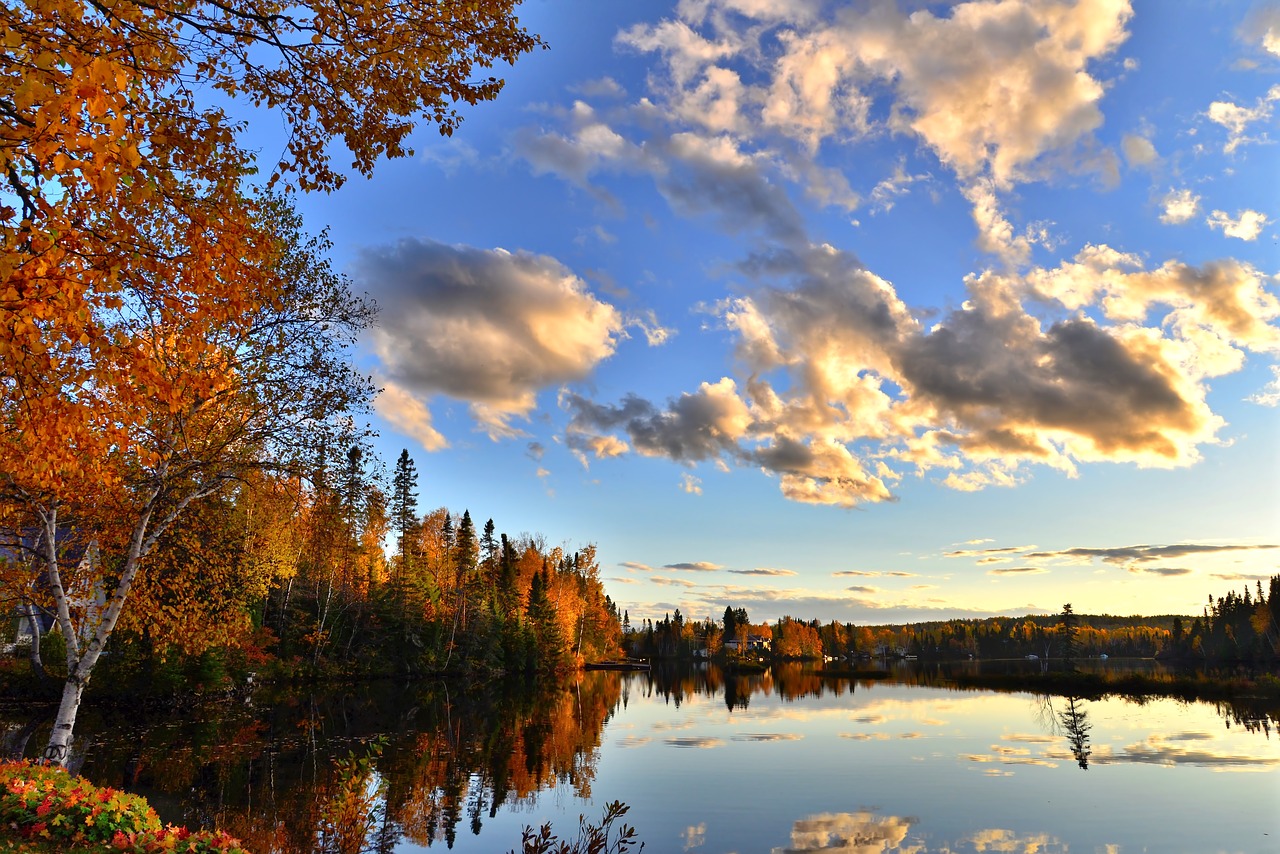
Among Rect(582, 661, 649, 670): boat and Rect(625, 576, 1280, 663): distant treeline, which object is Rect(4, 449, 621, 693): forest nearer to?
Rect(582, 661, 649, 670): boat

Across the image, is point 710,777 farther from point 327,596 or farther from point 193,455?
point 327,596

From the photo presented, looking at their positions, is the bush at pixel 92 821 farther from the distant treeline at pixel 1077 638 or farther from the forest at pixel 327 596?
the distant treeline at pixel 1077 638

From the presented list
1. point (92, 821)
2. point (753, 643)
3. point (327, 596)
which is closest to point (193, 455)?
point (92, 821)

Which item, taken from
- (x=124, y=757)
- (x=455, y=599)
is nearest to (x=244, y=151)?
(x=124, y=757)

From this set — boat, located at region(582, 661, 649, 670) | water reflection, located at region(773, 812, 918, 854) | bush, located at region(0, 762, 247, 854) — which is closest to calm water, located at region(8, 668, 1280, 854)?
water reflection, located at region(773, 812, 918, 854)

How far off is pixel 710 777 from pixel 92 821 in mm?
16464

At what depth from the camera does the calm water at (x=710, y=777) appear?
15.2m

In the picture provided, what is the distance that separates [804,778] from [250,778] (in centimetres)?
1568

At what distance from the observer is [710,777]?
854 inches

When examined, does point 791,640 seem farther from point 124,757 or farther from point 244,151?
point 244,151

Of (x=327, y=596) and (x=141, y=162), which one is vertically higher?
(x=141, y=162)

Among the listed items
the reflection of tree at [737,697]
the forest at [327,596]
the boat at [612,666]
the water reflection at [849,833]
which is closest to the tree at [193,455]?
the forest at [327,596]

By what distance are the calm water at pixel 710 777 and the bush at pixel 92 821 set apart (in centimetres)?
209

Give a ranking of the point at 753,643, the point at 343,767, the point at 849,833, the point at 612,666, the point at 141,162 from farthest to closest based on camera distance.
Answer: the point at 753,643
the point at 612,666
the point at 849,833
the point at 343,767
the point at 141,162
